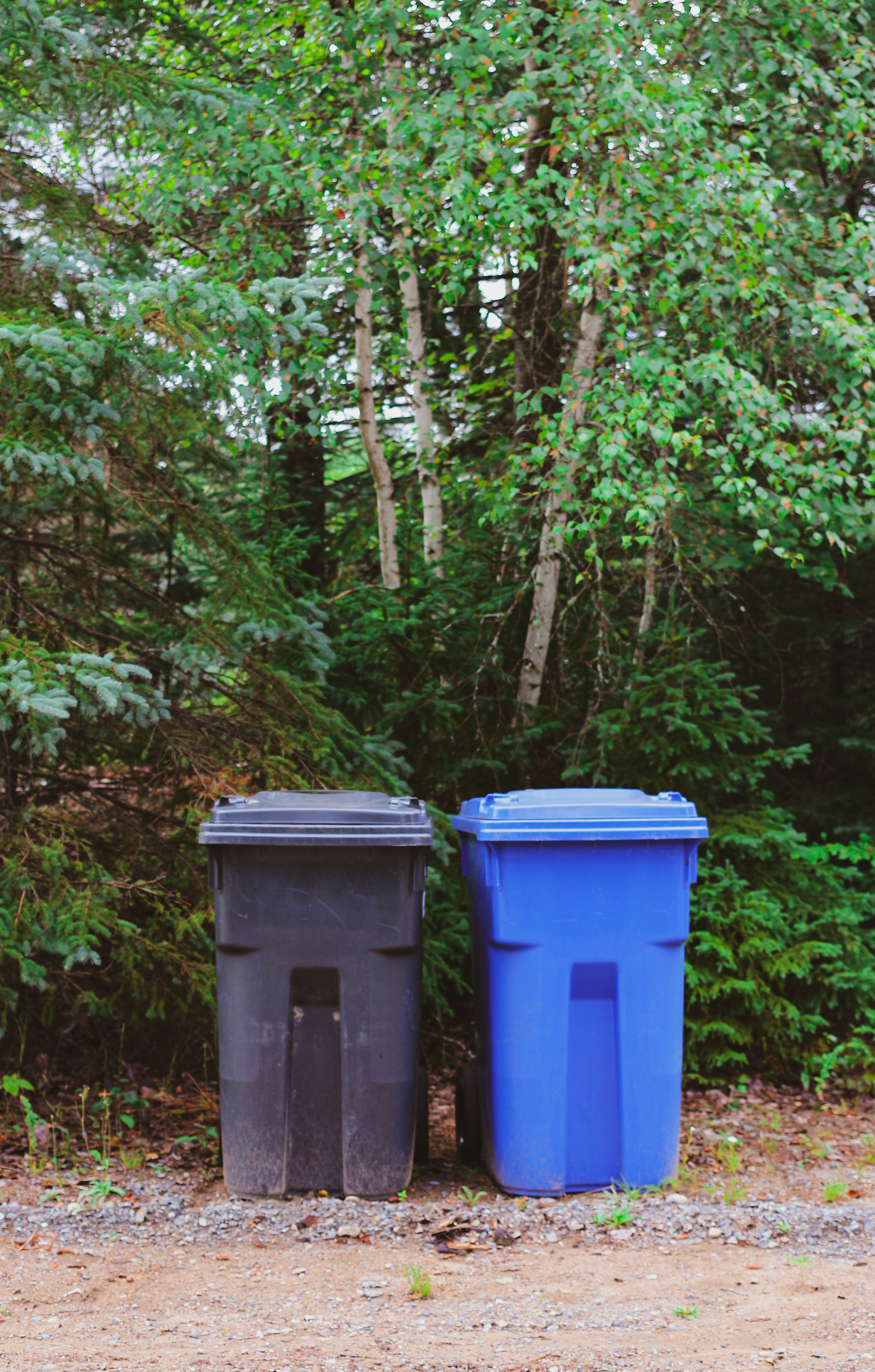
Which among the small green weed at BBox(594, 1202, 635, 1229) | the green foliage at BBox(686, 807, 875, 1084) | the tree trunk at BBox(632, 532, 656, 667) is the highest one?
the tree trunk at BBox(632, 532, 656, 667)

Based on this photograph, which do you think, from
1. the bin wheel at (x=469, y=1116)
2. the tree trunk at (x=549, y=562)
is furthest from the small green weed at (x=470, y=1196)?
the tree trunk at (x=549, y=562)

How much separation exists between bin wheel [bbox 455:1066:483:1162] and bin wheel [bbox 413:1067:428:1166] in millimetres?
109

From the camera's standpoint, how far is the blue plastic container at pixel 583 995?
3531 mm

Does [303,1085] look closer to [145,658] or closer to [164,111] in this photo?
[145,658]

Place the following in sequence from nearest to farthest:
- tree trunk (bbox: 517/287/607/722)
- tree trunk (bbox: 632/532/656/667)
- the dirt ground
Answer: the dirt ground < tree trunk (bbox: 517/287/607/722) < tree trunk (bbox: 632/532/656/667)

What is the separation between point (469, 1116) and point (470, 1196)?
0.36 m

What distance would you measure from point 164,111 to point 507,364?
318cm

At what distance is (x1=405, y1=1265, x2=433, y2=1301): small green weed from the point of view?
9.37 feet

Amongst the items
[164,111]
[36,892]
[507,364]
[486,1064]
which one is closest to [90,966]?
[36,892]

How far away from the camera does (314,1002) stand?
346cm

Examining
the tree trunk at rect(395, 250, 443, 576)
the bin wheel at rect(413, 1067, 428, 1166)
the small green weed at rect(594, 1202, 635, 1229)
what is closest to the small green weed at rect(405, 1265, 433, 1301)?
the small green weed at rect(594, 1202, 635, 1229)

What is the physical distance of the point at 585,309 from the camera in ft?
19.4

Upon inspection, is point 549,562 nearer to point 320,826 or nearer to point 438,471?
point 438,471

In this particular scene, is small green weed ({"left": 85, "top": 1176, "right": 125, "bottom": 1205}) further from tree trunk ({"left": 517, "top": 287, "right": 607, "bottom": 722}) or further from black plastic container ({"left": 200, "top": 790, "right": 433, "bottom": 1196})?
tree trunk ({"left": 517, "top": 287, "right": 607, "bottom": 722})
